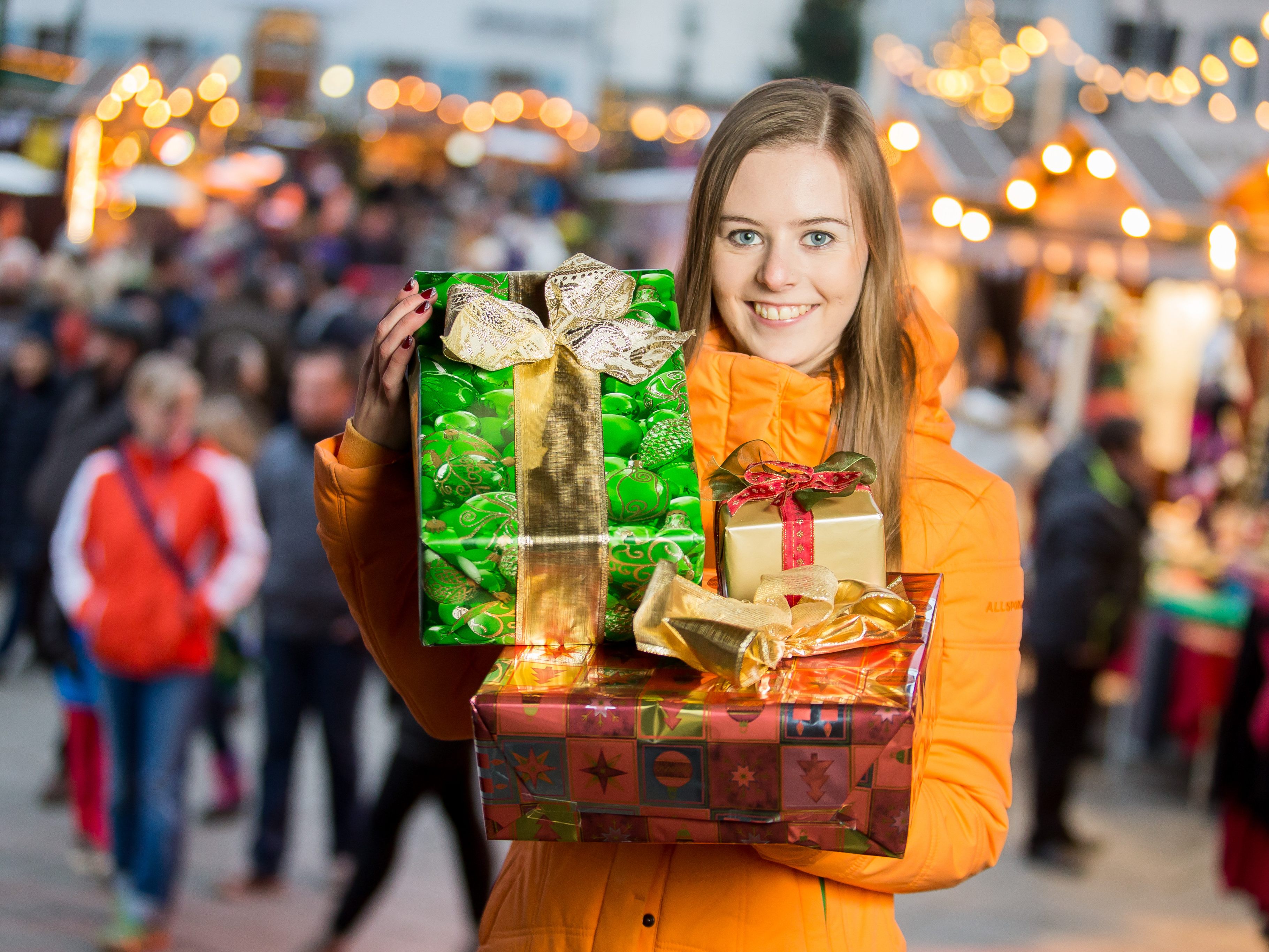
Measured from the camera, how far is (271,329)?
7.75 meters

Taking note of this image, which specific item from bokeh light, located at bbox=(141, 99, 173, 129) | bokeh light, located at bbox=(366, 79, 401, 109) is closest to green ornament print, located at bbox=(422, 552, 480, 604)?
bokeh light, located at bbox=(141, 99, 173, 129)

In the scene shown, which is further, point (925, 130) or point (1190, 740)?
point (925, 130)

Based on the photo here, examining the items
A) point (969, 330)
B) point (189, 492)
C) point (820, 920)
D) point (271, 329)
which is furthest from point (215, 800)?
point (969, 330)

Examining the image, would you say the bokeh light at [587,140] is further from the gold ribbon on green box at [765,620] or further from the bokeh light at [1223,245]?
the gold ribbon on green box at [765,620]

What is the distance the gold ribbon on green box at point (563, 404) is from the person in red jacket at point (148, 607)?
3.08 meters

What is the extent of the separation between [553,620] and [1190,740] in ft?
20.1

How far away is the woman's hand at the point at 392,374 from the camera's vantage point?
1.32m

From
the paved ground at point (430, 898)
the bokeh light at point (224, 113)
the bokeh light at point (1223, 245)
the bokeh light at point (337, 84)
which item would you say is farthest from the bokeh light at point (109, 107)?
the bokeh light at point (337, 84)

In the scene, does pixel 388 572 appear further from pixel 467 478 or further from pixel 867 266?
pixel 867 266

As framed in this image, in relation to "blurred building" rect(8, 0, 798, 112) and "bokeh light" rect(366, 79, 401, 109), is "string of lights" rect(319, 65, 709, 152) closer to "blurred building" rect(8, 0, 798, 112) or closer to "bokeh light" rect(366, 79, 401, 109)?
"bokeh light" rect(366, 79, 401, 109)

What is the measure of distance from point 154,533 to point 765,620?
3.41m

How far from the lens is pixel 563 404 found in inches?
51.6

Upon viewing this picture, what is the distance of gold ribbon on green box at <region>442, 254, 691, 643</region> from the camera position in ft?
4.03

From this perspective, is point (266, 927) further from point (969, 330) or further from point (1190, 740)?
point (969, 330)
